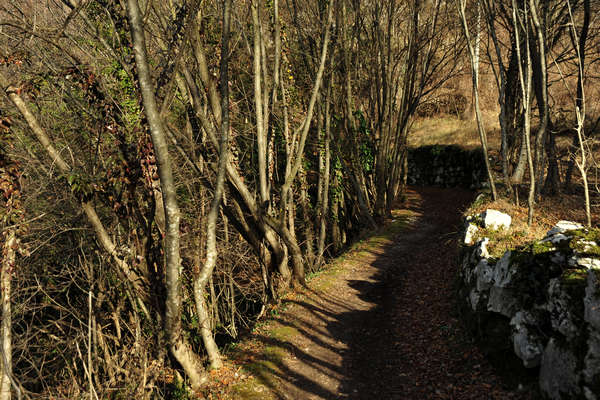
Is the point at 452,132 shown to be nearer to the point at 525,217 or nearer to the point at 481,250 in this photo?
the point at 525,217

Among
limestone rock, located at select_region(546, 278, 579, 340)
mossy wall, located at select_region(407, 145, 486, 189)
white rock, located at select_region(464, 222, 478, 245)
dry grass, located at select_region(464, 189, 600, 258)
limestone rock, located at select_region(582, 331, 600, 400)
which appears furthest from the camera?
mossy wall, located at select_region(407, 145, 486, 189)

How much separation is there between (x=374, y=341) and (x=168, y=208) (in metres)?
5.78

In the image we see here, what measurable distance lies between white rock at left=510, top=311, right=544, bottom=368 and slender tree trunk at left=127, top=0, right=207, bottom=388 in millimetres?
5901

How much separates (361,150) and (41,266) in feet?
46.5

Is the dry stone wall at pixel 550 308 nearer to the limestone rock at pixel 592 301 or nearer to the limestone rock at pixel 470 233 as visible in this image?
the limestone rock at pixel 592 301

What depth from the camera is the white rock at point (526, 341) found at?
222 inches

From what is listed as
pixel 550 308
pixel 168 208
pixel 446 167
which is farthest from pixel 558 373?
pixel 446 167

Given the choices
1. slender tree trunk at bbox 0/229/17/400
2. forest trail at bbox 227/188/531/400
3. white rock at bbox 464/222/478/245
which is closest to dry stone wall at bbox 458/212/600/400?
forest trail at bbox 227/188/531/400

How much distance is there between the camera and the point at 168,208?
6.12 meters

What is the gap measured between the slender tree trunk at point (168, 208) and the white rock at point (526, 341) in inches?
232

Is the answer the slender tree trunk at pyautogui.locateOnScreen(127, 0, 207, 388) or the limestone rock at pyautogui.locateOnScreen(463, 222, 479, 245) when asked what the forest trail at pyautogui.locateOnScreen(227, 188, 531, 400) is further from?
the limestone rock at pyautogui.locateOnScreen(463, 222, 479, 245)

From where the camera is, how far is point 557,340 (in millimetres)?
5230

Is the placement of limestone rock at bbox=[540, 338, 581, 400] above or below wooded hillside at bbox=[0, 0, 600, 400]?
below

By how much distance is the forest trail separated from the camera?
23.1 ft
